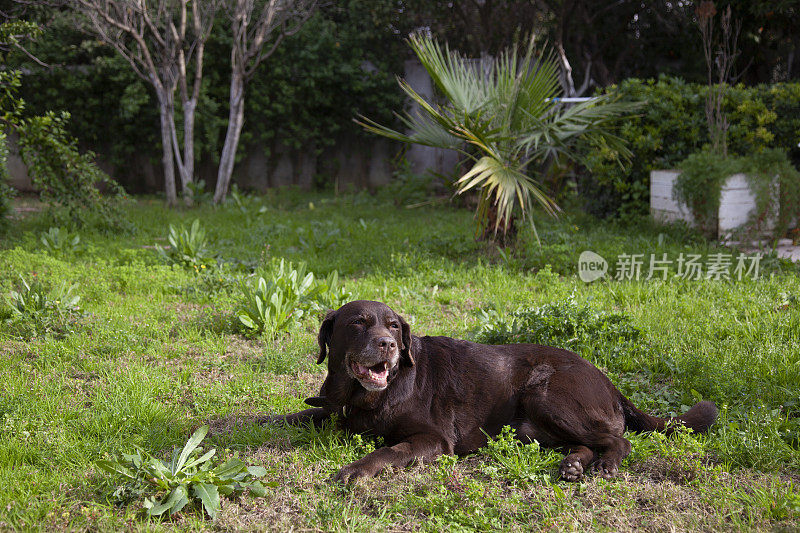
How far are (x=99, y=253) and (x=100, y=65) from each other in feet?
23.7

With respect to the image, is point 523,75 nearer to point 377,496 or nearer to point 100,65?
point 377,496

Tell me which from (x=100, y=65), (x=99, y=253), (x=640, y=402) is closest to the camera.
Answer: (x=640, y=402)

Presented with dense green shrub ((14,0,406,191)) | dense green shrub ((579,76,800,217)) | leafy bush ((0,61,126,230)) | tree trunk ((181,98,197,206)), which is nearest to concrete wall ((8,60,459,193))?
dense green shrub ((14,0,406,191))

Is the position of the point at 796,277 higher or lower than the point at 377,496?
higher

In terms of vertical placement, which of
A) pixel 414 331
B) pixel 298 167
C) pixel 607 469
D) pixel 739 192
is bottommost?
pixel 607 469

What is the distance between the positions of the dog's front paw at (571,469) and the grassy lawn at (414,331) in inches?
2.9

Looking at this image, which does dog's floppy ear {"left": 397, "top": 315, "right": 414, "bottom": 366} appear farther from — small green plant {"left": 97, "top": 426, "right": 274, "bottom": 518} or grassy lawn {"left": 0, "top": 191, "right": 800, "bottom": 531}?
small green plant {"left": 97, "top": 426, "right": 274, "bottom": 518}

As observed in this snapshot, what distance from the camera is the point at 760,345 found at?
4.40 m

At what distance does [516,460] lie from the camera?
3008 mm

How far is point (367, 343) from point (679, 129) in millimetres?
7693

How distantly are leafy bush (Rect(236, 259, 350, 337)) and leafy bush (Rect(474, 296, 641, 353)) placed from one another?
1427 mm

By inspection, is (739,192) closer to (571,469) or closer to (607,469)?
(607,469)

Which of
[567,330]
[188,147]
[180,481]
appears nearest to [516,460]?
[180,481]

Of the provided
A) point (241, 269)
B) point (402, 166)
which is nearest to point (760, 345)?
point (241, 269)
